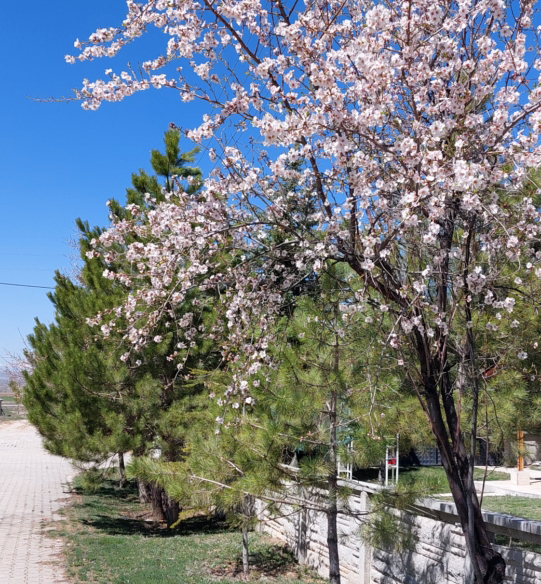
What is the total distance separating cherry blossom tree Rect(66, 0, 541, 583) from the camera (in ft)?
10.1

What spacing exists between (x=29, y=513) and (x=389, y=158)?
10690 millimetres

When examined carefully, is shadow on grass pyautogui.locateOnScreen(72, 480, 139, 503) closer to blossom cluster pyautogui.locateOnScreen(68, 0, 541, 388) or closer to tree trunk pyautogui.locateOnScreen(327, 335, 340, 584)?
tree trunk pyautogui.locateOnScreen(327, 335, 340, 584)

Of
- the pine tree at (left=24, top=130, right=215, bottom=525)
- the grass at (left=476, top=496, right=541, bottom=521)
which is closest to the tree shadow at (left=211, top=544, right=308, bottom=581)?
the pine tree at (left=24, top=130, right=215, bottom=525)

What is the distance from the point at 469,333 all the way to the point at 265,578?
217 inches

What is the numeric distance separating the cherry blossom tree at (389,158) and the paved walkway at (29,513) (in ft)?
16.0

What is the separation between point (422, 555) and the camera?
219 inches

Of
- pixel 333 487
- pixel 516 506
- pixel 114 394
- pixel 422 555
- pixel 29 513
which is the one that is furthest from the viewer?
pixel 29 513

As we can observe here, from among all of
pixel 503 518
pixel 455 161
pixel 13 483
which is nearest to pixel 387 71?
pixel 455 161

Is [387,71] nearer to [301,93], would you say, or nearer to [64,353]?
[301,93]

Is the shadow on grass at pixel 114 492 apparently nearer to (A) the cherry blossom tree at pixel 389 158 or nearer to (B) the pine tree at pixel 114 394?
(B) the pine tree at pixel 114 394

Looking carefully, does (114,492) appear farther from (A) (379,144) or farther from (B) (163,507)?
(A) (379,144)

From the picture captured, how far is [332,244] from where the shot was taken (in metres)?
3.46

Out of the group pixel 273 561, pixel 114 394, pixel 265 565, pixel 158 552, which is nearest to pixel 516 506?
pixel 273 561

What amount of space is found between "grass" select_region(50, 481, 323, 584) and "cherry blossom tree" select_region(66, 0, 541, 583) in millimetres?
4442
